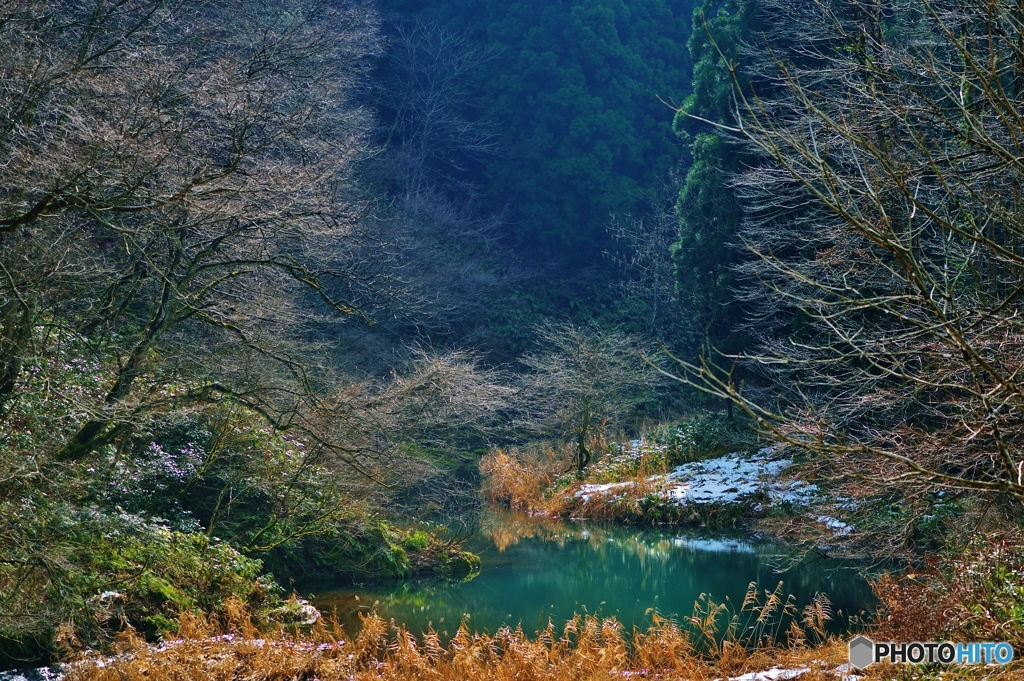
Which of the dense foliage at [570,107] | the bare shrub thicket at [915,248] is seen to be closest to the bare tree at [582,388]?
the bare shrub thicket at [915,248]

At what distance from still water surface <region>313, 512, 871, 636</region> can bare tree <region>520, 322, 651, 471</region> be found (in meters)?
3.98

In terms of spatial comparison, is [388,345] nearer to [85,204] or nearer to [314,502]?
[314,502]

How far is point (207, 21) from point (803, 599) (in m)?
10.3

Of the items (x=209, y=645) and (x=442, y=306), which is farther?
(x=442, y=306)

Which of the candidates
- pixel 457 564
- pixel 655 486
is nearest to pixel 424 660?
pixel 457 564

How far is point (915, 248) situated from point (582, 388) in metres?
10.7

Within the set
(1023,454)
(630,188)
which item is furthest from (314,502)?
(630,188)

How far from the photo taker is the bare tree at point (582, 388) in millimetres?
18656

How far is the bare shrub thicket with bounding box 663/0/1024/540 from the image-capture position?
3.04 m

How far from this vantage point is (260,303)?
9500 mm

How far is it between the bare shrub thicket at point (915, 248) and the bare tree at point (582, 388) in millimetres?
4978

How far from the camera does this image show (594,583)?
39.7 feet

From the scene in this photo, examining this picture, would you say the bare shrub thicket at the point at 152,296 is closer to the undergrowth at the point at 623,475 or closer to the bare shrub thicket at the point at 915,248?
the bare shrub thicket at the point at 915,248

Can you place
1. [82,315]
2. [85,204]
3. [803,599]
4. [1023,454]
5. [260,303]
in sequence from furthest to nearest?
[803,599] < [260,303] < [82,315] < [85,204] < [1023,454]
